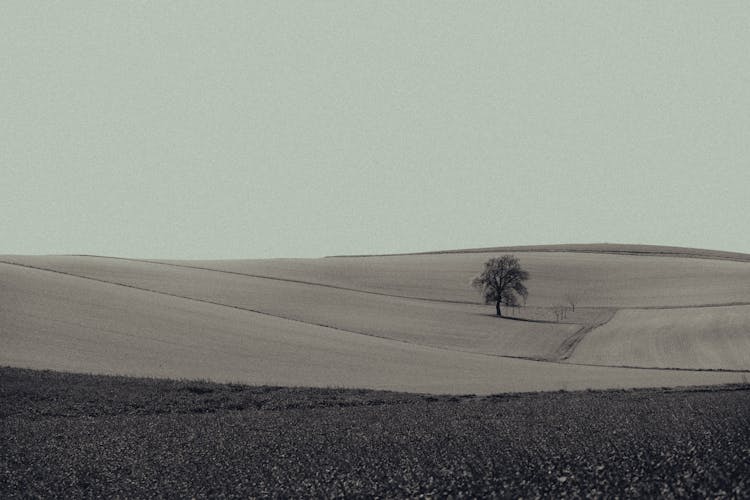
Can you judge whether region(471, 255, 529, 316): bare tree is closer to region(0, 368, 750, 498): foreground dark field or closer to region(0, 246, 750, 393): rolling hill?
region(0, 246, 750, 393): rolling hill

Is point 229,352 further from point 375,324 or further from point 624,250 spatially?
point 624,250

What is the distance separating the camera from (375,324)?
69.8 m

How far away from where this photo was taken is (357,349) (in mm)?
55375

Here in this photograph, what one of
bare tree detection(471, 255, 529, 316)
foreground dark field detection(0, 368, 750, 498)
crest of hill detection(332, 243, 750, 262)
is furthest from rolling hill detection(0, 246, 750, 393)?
foreground dark field detection(0, 368, 750, 498)

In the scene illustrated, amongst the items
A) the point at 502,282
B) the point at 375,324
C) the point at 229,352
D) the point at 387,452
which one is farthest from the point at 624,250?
the point at 387,452

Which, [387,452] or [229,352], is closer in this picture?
[387,452]

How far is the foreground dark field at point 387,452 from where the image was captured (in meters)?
11.3

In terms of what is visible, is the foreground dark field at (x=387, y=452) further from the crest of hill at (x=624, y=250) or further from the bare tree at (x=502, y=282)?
the crest of hill at (x=624, y=250)

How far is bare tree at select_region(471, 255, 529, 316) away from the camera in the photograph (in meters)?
83.7

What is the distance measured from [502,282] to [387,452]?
69.2 m

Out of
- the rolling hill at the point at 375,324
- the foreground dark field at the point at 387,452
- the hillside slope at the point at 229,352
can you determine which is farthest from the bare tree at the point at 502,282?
the foreground dark field at the point at 387,452

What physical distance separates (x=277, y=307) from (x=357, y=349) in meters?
20.4

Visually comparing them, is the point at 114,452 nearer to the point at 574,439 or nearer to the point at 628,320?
the point at 574,439

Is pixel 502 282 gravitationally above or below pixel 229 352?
above
